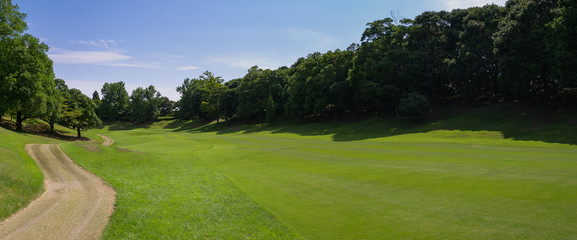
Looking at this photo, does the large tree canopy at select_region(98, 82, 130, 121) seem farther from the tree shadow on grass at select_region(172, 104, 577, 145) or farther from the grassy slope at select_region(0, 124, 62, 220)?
the grassy slope at select_region(0, 124, 62, 220)

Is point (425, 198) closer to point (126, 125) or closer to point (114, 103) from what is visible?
point (126, 125)

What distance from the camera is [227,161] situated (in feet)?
70.6

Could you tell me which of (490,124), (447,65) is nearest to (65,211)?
(490,124)

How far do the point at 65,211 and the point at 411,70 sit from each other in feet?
159

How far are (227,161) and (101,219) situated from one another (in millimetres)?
13280

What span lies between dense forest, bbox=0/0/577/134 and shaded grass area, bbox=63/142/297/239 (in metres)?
26.7

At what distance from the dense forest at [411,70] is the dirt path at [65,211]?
90.6 feet

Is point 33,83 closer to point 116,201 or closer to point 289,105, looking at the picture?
point 116,201

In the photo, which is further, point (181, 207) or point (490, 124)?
point (490, 124)

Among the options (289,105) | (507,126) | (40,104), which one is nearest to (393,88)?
(507,126)

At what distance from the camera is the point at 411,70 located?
46781 mm

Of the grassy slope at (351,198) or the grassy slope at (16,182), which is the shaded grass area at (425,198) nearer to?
the grassy slope at (351,198)

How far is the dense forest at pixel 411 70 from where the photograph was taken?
31.6 m

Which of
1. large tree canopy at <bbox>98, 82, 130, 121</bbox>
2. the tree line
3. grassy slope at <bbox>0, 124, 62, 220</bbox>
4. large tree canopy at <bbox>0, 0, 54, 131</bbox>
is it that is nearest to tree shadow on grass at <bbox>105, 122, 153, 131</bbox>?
large tree canopy at <bbox>98, 82, 130, 121</bbox>
